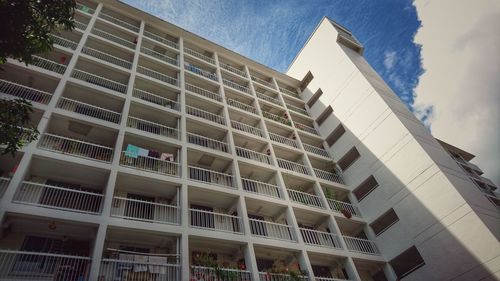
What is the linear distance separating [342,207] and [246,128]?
30.4ft

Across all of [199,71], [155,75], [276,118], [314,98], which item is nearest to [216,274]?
[155,75]

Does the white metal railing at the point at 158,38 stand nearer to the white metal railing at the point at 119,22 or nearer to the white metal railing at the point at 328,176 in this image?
the white metal railing at the point at 119,22

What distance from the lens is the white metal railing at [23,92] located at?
1525 cm

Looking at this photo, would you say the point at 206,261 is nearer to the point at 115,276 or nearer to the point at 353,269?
the point at 115,276

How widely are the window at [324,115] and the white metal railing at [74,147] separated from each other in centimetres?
1864

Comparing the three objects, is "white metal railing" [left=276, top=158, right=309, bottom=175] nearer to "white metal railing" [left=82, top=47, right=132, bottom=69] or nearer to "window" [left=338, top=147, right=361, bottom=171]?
"window" [left=338, top=147, right=361, bottom=171]

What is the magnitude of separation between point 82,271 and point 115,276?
1.31 m

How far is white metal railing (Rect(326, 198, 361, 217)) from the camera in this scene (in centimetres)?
→ 2112

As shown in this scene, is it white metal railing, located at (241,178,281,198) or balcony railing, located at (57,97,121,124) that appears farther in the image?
white metal railing, located at (241,178,281,198)

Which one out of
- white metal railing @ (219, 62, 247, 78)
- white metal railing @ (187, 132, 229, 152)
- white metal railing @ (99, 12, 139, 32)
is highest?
white metal railing @ (99, 12, 139, 32)

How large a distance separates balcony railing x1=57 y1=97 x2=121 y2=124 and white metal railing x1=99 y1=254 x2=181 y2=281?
8732mm

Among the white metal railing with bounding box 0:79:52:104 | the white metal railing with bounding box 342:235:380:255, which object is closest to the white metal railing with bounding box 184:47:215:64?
the white metal railing with bounding box 0:79:52:104

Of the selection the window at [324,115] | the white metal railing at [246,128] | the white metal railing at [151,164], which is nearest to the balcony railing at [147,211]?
the white metal railing at [151,164]

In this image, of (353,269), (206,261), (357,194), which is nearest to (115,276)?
(206,261)
